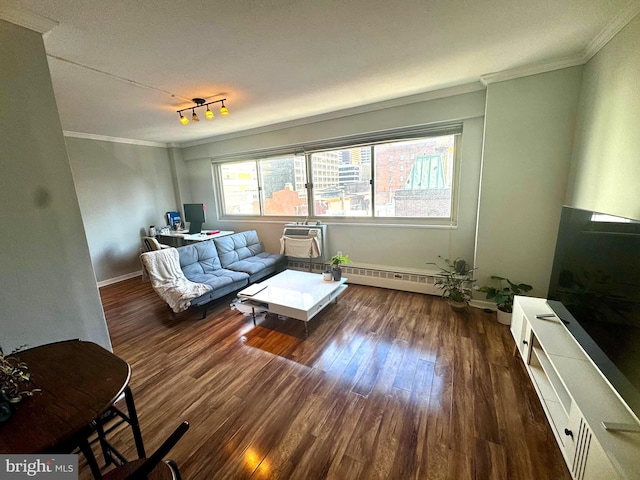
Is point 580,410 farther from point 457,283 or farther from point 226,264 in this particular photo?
point 226,264

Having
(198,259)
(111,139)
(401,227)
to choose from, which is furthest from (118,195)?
(401,227)

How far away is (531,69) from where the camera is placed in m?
2.29

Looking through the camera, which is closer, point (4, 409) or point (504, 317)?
point (4, 409)

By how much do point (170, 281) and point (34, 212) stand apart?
5.37ft

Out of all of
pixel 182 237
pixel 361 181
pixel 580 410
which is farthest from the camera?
pixel 182 237

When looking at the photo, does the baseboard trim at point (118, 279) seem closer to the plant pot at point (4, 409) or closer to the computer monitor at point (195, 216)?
the computer monitor at point (195, 216)

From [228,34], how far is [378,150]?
230cm

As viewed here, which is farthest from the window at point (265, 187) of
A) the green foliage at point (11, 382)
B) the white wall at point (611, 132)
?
the green foliage at point (11, 382)

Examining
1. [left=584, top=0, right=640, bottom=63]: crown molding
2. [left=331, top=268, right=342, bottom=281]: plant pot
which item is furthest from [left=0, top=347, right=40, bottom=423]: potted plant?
[left=584, top=0, right=640, bottom=63]: crown molding

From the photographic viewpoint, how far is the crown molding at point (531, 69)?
2.14 meters

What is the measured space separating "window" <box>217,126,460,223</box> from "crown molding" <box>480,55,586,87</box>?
0.57 meters

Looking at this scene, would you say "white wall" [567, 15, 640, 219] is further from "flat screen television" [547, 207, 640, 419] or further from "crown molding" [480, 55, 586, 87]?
"flat screen television" [547, 207, 640, 419]

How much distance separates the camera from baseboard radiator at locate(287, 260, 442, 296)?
3326 mm

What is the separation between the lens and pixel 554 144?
7.61 ft
